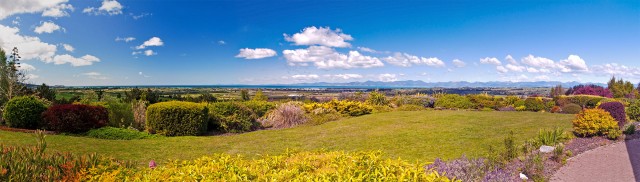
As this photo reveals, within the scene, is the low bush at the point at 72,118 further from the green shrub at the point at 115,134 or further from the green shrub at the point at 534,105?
the green shrub at the point at 534,105

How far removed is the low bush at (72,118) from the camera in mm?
12820

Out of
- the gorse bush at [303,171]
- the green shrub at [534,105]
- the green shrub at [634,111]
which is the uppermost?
the gorse bush at [303,171]

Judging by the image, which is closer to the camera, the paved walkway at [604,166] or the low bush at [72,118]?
the paved walkway at [604,166]

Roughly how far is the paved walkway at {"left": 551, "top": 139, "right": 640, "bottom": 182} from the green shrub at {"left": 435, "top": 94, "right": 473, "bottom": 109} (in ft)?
56.2

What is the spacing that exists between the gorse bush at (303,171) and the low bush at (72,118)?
11259mm

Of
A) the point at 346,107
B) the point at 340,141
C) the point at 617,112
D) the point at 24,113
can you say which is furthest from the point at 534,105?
the point at 24,113

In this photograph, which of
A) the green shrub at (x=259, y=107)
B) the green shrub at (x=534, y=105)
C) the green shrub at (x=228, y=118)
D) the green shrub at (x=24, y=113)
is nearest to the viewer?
the green shrub at (x=24, y=113)

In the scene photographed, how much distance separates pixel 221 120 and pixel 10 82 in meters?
14.3

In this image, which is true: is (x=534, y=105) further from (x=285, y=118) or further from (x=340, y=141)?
(x=340, y=141)

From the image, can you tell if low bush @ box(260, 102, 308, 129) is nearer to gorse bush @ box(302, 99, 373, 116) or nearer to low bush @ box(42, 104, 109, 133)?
gorse bush @ box(302, 99, 373, 116)

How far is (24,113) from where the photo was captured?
1395cm

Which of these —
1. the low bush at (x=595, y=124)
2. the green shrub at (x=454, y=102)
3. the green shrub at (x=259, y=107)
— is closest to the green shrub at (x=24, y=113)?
the green shrub at (x=259, y=107)

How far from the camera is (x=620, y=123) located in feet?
44.7

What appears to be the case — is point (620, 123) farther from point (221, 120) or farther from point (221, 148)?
point (221, 120)
